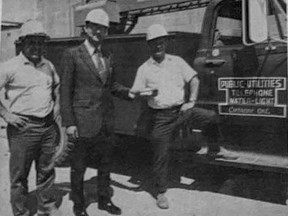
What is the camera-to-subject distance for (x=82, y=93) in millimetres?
3002

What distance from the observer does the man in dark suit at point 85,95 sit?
296cm

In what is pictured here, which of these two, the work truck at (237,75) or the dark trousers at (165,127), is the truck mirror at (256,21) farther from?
the dark trousers at (165,127)

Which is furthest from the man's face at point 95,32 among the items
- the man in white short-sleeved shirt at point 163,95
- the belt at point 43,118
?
the belt at point 43,118

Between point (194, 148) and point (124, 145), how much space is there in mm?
1577

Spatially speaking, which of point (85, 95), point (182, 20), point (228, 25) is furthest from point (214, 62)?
point (182, 20)

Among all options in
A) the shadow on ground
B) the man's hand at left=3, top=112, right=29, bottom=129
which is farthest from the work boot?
the man's hand at left=3, top=112, right=29, bottom=129

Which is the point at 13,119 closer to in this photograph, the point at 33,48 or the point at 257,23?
the point at 33,48

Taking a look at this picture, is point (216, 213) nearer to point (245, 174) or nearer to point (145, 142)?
point (245, 174)

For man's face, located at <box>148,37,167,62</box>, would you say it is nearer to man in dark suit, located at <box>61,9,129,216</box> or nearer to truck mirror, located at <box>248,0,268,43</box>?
man in dark suit, located at <box>61,9,129,216</box>

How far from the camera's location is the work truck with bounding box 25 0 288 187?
3078mm

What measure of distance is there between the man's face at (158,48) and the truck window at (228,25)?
0.50 metres

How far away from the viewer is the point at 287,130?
3.18 meters

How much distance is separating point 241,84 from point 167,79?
0.56 meters

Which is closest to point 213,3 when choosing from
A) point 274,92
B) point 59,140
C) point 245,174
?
point 274,92
